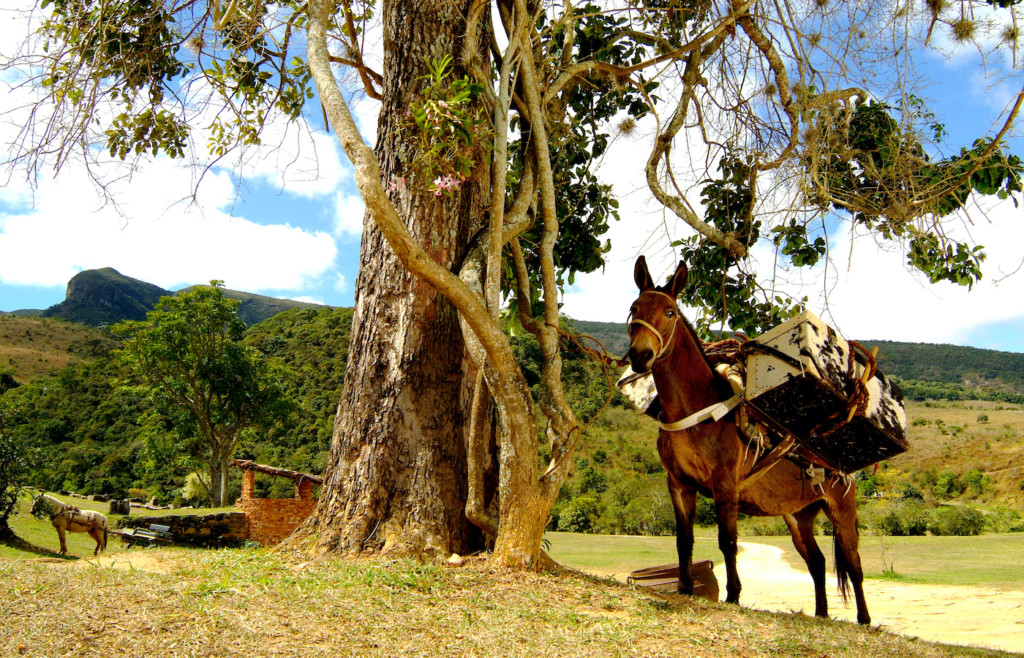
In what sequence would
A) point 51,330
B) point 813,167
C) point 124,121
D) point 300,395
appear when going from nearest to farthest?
point 813,167 < point 124,121 < point 300,395 < point 51,330

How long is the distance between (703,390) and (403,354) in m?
2.13

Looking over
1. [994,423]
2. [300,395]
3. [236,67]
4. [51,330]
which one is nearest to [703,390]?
[236,67]

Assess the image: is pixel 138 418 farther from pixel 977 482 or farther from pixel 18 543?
pixel 977 482

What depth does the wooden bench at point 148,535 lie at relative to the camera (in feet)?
49.0

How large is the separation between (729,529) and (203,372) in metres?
27.3

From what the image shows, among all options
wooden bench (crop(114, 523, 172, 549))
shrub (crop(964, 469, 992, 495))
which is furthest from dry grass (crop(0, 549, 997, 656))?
shrub (crop(964, 469, 992, 495))

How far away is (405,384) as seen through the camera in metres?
4.91

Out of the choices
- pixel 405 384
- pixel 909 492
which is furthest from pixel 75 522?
pixel 909 492

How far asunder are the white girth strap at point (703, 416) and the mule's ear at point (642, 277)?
2.96 feet

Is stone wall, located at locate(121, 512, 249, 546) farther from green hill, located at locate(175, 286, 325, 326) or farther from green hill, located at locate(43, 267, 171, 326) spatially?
green hill, located at locate(175, 286, 325, 326)

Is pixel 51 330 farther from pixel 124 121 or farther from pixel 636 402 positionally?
pixel 636 402

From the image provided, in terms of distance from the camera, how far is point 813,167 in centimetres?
643

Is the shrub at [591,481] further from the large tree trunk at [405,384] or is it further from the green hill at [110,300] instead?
the green hill at [110,300]

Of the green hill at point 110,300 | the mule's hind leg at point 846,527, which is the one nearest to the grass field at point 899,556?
the mule's hind leg at point 846,527
